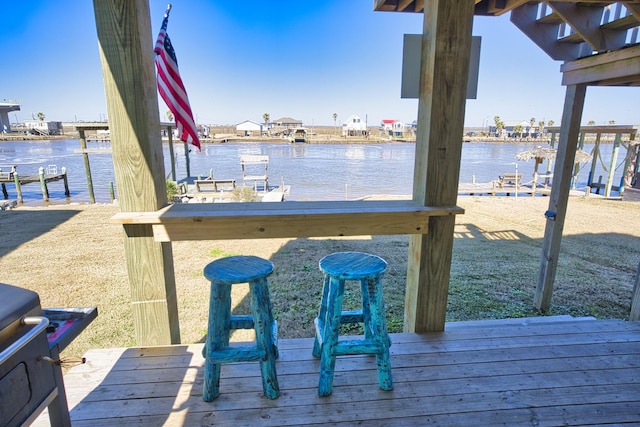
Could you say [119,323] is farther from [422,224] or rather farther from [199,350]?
[422,224]

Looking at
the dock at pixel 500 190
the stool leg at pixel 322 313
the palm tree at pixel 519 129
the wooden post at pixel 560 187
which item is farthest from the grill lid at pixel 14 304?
the palm tree at pixel 519 129

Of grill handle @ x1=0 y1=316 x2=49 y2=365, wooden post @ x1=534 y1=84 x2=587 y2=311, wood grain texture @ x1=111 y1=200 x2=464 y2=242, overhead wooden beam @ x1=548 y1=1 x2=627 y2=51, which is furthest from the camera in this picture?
wooden post @ x1=534 y1=84 x2=587 y2=311

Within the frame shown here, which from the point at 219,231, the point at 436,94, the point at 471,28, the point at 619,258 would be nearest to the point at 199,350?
the point at 219,231

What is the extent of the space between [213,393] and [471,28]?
2260 mm

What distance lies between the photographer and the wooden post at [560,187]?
305 centimetres

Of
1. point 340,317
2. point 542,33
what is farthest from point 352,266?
point 542,33

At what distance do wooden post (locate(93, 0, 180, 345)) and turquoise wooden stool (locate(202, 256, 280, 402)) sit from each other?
0.53 metres

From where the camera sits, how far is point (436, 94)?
190 cm

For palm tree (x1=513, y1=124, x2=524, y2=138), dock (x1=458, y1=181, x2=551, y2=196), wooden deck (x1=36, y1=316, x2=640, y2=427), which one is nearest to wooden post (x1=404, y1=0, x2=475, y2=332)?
wooden deck (x1=36, y1=316, x2=640, y2=427)

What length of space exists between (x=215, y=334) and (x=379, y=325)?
761 mm

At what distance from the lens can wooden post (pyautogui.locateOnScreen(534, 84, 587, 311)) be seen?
3.05 m

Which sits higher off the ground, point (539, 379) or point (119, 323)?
point (539, 379)

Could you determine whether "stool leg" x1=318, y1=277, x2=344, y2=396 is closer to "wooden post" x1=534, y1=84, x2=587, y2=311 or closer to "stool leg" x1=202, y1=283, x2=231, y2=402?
"stool leg" x1=202, y1=283, x2=231, y2=402

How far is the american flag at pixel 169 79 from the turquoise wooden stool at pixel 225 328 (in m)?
1.26
